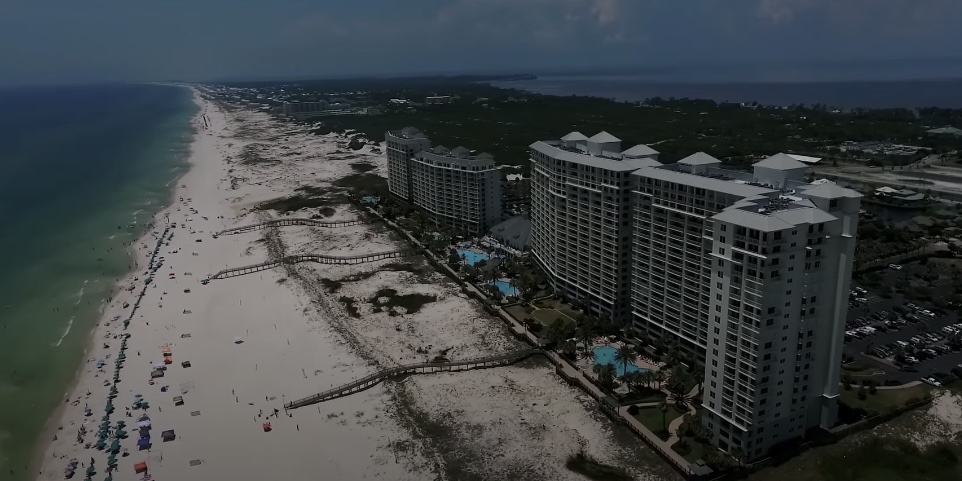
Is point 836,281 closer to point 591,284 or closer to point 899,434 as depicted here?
point 899,434

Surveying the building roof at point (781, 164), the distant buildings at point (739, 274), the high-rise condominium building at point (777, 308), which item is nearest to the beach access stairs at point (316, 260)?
the distant buildings at point (739, 274)

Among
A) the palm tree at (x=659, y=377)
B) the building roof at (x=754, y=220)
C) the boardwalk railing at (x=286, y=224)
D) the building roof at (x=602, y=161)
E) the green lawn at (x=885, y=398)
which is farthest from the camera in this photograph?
the boardwalk railing at (x=286, y=224)

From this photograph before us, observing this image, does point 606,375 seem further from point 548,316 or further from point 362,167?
point 362,167

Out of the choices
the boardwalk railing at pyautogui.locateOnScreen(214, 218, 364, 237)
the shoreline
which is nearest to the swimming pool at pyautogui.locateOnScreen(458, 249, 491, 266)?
the boardwalk railing at pyautogui.locateOnScreen(214, 218, 364, 237)

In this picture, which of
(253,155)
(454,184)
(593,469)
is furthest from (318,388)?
(253,155)

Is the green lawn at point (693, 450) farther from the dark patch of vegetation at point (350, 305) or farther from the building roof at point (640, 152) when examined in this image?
the dark patch of vegetation at point (350, 305)

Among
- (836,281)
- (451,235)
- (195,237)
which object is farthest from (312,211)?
(836,281)
